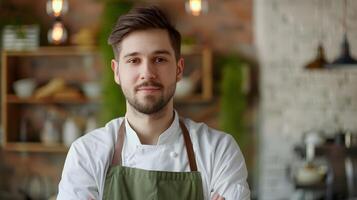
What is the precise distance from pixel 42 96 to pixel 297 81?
2.52m

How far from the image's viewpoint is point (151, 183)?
1725mm

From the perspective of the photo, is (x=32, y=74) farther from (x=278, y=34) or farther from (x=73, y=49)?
(x=278, y=34)

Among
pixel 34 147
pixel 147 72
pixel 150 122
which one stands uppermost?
pixel 147 72

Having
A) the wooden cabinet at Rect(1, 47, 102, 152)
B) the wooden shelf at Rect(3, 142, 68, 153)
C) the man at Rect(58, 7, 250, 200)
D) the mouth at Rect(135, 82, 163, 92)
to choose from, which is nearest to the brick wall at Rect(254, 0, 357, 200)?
the wooden cabinet at Rect(1, 47, 102, 152)

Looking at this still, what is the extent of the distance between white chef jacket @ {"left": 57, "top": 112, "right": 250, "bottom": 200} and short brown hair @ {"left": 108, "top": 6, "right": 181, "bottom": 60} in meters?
0.24

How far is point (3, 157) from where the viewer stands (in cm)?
717

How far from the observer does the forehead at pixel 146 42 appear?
158cm

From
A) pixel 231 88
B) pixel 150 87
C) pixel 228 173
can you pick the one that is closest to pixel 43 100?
pixel 231 88

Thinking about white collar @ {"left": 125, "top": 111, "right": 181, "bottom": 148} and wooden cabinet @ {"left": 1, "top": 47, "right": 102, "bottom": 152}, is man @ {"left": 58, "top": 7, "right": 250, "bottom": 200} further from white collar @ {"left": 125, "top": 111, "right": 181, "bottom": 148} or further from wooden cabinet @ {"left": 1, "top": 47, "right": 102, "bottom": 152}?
wooden cabinet @ {"left": 1, "top": 47, "right": 102, "bottom": 152}

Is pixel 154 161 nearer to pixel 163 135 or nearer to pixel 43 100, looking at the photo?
pixel 163 135

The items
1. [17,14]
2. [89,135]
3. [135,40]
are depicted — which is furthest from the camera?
[17,14]

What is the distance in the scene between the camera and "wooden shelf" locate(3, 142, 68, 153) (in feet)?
22.2

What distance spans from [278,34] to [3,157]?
10.3ft

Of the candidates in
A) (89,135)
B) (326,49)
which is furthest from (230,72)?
(89,135)
